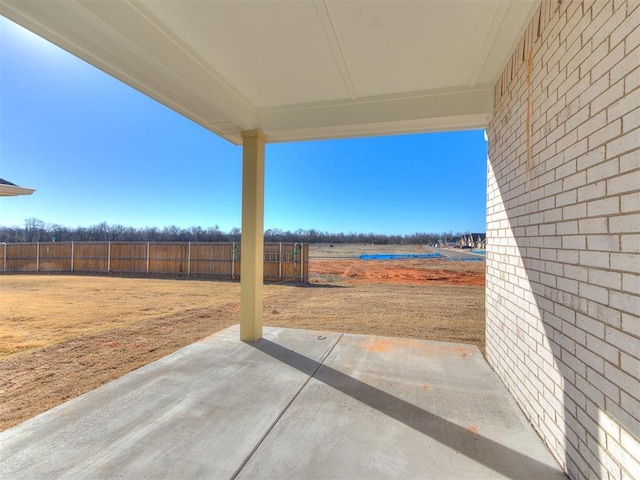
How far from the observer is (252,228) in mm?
3887

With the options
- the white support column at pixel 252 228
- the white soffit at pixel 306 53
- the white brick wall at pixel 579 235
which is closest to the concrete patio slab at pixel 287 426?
the white brick wall at pixel 579 235

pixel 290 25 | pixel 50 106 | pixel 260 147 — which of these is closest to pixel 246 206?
pixel 260 147

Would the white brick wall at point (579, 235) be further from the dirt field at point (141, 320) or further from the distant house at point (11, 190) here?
the distant house at point (11, 190)

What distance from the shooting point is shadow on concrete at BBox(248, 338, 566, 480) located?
1.68m

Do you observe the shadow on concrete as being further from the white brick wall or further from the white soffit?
the white soffit

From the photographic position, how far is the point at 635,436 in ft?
3.65

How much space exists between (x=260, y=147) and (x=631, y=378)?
3.86 m

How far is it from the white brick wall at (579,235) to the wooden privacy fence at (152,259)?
10873mm

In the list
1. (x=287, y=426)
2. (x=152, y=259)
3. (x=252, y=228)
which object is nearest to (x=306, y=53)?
(x=252, y=228)

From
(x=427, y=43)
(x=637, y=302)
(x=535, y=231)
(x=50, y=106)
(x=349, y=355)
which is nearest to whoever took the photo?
(x=637, y=302)

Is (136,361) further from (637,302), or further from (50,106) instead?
(50,106)

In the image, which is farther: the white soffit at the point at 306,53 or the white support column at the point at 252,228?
the white support column at the point at 252,228

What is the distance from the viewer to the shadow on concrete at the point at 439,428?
1678 millimetres

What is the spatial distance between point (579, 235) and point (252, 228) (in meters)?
3.26
